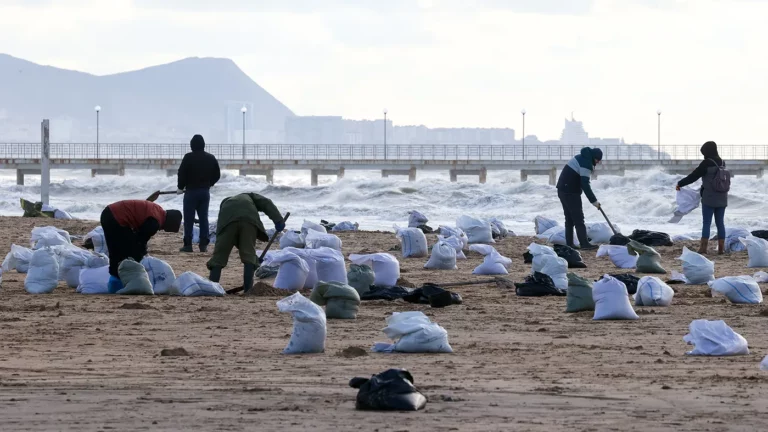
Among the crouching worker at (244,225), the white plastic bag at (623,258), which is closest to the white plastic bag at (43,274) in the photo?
the crouching worker at (244,225)

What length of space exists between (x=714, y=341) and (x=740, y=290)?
2.57m

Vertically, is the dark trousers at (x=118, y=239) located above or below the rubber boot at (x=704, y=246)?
above

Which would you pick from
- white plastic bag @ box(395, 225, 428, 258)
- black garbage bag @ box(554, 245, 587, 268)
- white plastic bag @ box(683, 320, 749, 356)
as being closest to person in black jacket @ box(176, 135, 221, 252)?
white plastic bag @ box(395, 225, 428, 258)

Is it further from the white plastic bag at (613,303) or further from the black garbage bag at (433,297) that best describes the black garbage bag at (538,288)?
the white plastic bag at (613,303)

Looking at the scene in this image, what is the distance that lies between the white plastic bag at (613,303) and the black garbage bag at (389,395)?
310cm

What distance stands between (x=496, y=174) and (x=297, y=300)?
241 ft

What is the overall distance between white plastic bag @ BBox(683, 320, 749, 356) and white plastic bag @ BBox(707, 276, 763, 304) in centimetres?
240

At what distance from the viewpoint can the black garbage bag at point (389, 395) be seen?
483 cm

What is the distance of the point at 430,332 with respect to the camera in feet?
21.2

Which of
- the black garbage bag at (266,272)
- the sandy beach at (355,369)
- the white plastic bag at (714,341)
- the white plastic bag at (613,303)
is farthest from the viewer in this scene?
the black garbage bag at (266,272)

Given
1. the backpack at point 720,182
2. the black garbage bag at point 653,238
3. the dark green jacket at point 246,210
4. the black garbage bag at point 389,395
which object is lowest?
the black garbage bag at point 653,238

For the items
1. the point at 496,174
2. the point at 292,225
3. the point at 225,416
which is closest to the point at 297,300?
the point at 225,416

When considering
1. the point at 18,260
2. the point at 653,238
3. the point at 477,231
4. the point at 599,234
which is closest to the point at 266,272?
the point at 18,260

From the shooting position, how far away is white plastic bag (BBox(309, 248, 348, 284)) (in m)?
9.62
